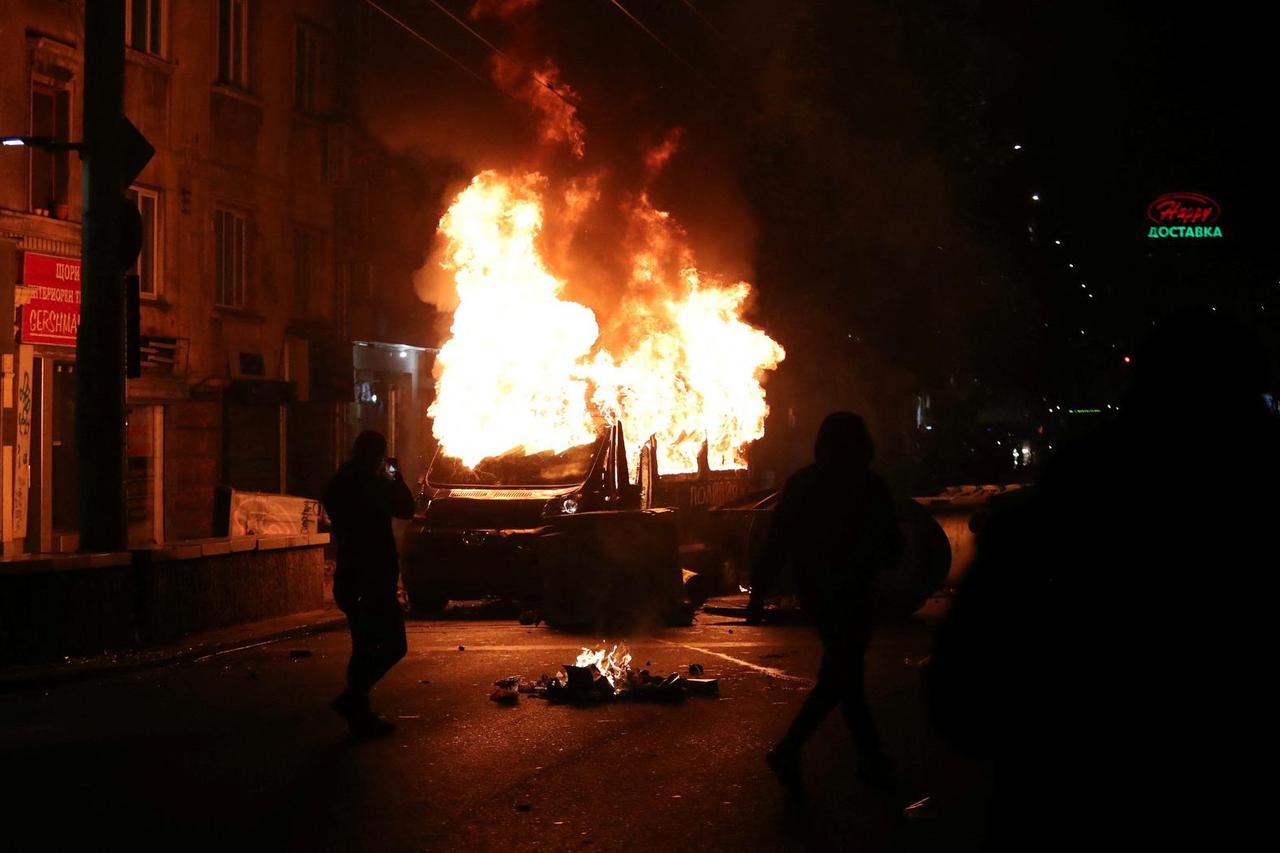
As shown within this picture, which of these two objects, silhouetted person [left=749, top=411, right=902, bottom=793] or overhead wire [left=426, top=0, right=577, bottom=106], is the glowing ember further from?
overhead wire [left=426, top=0, right=577, bottom=106]

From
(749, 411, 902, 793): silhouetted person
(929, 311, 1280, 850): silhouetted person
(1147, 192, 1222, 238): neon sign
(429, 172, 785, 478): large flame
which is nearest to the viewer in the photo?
(929, 311, 1280, 850): silhouetted person

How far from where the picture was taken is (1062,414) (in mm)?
48719

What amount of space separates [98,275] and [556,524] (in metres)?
4.71

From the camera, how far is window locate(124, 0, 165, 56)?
2034cm

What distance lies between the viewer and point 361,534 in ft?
27.7

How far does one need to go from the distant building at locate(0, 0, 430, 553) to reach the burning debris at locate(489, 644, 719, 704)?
6307mm

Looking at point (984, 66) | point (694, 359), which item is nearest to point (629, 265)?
point (694, 359)

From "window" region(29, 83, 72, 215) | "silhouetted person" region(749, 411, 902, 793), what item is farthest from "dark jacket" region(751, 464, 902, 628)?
"window" region(29, 83, 72, 215)

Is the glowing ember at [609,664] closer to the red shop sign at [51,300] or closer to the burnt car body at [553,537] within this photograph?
the burnt car body at [553,537]

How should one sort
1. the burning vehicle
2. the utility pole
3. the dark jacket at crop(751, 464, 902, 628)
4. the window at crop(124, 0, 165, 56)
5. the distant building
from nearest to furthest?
the dark jacket at crop(751, 464, 902, 628) < the utility pole < the burning vehicle < the distant building < the window at crop(124, 0, 165, 56)

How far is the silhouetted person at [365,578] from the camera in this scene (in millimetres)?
8258

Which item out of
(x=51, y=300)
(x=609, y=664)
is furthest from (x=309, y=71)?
(x=609, y=664)

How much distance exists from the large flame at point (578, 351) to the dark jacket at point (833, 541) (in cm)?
840

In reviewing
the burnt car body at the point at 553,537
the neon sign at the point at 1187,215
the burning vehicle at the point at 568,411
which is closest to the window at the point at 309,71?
the burning vehicle at the point at 568,411
